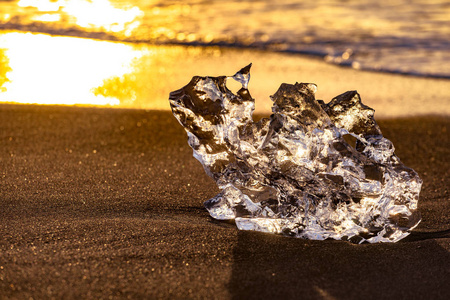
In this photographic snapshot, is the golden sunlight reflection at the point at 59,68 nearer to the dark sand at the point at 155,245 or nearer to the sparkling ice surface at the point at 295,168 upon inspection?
the dark sand at the point at 155,245

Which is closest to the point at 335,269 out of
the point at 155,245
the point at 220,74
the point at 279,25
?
the point at 155,245

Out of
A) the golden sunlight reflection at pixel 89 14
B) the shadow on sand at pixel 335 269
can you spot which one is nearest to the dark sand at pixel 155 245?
the shadow on sand at pixel 335 269

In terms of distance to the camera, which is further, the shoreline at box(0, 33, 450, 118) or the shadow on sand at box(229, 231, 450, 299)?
the shoreline at box(0, 33, 450, 118)

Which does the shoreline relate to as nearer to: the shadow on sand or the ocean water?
the ocean water

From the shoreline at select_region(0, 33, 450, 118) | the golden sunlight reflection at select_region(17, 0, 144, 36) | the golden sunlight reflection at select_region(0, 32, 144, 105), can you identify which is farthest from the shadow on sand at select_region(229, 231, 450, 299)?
the golden sunlight reflection at select_region(17, 0, 144, 36)

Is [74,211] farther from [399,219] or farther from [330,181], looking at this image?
[399,219]
